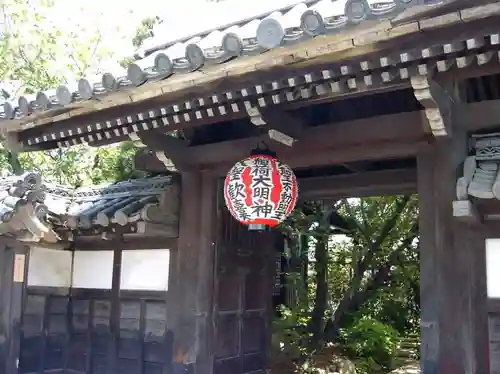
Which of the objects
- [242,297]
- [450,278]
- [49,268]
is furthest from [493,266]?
[49,268]

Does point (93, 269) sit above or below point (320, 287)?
above

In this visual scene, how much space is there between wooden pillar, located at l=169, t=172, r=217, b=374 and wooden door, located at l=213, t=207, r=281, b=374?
0.44ft

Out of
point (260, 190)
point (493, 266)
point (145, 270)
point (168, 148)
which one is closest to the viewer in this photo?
point (493, 266)

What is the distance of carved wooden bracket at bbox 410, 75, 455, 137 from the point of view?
3.81 metres

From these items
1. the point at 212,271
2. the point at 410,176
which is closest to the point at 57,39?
the point at 212,271

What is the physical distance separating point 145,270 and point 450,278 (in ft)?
12.3

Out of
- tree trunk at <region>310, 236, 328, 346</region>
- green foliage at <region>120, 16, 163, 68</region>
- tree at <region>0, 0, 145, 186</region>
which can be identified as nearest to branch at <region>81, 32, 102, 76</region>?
tree at <region>0, 0, 145, 186</region>

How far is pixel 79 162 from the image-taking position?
37.9ft

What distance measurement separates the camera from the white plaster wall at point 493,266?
4320 mm

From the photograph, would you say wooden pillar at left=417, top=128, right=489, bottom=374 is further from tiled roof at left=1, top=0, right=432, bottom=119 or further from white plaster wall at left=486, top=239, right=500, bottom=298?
tiled roof at left=1, top=0, right=432, bottom=119

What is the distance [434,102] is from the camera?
396 cm

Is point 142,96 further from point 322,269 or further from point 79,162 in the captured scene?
point 322,269

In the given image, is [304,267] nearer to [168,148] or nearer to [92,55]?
[92,55]

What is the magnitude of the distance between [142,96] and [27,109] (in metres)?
1.36
